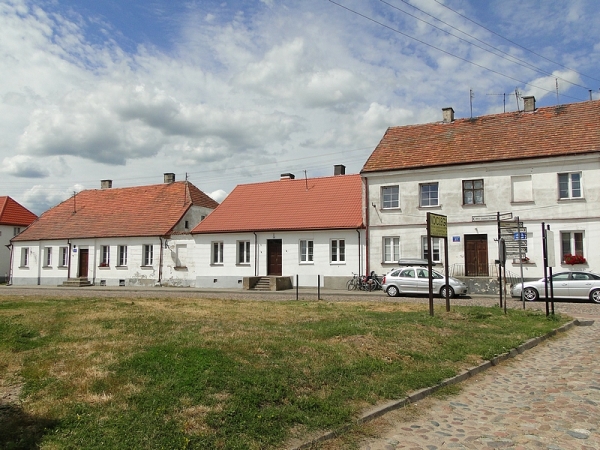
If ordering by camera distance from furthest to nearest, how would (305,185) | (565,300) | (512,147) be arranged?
1. (305,185)
2. (512,147)
3. (565,300)

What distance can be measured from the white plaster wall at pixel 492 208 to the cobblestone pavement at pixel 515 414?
17.6 metres

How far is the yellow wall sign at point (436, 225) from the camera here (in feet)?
47.0

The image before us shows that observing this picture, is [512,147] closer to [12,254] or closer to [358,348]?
[358,348]

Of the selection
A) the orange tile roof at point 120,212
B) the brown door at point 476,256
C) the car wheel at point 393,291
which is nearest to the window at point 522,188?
the brown door at point 476,256

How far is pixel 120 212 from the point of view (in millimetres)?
39969

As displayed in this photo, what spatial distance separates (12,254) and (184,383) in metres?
42.3

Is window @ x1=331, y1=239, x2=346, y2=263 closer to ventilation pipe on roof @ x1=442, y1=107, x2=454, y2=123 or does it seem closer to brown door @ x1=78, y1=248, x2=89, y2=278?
ventilation pipe on roof @ x1=442, y1=107, x2=454, y2=123

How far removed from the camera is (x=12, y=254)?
4216 centimetres

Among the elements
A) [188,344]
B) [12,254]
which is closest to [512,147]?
[188,344]

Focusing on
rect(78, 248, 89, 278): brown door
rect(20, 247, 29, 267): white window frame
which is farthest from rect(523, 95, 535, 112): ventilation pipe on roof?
rect(20, 247, 29, 267): white window frame

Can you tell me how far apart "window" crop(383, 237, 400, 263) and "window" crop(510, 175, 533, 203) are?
262 inches

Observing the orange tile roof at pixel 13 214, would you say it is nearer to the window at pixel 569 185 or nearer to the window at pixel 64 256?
the window at pixel 64 256

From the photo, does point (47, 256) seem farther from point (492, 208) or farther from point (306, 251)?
point (492, 208)

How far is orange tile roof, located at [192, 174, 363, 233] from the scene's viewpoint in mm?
31266
